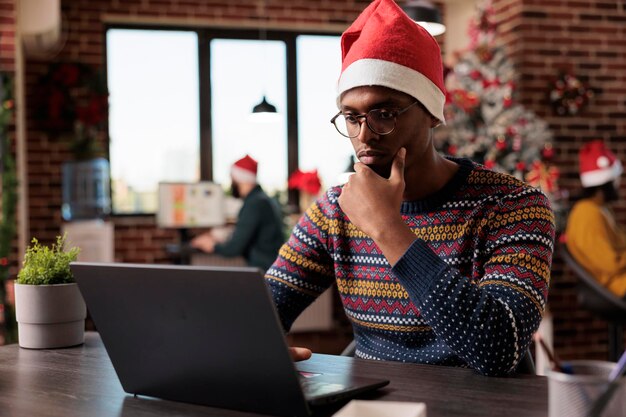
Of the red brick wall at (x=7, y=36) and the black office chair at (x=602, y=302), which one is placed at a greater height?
the red brick wall at (x=7, y=36)

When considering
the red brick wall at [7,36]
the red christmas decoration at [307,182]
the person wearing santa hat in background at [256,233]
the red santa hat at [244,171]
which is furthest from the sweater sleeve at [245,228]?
the red brick wall at [7,36]

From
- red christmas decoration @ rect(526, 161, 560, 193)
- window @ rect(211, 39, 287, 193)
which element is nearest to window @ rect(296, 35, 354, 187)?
window @ rect(211, 39, 287, 193)

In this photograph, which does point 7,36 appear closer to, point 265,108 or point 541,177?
point 265,108

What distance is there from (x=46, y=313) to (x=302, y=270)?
552 millimetres

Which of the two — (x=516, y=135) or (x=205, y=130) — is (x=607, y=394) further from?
(x=205, y=130)

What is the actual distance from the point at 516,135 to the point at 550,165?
0.44 metres

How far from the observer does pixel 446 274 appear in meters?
1.34

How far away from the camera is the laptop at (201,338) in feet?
3.31

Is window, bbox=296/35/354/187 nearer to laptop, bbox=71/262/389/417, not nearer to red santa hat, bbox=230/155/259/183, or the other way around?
red santa hat, bbox=230/155/259/183

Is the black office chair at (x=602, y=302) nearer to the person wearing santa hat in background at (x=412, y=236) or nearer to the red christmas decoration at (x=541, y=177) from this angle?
the red christmas decoration at (x=541, y=177)

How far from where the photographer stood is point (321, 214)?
182 centimetres

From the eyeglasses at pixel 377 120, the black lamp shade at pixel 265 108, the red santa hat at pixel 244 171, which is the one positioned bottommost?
the red santa hat at pixel 244 171

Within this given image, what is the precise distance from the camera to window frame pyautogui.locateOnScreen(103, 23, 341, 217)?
21.0ft

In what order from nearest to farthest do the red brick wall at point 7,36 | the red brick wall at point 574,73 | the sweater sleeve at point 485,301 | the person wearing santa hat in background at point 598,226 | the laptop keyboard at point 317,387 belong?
the laptop keyboard at point 317,387, the sweater sleeve at point 485,301, the person wearing santa hat in background at point 598,226, the red brick wall at point 7,36, the red brick wall at point 574,73
